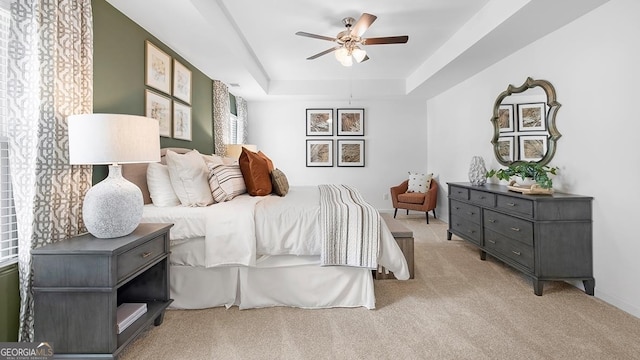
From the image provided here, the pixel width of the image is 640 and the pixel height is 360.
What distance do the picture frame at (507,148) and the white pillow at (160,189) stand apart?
12.3 feet

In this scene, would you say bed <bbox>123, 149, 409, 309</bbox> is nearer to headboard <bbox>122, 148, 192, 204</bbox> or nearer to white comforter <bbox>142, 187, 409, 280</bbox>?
white comforter <bbox>142, 187, 409, 280</bbox>

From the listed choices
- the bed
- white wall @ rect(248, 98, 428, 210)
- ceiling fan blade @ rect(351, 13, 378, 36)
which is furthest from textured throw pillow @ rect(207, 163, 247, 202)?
white wall @ rect(248, 98, 428, 210)

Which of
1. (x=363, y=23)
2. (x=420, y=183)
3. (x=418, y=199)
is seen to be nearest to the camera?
(x=363, y=23)

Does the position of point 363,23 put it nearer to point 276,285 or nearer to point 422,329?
point 276,285

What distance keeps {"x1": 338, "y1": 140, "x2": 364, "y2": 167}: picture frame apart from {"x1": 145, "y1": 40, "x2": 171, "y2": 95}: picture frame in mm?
3668

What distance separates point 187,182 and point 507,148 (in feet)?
12.0

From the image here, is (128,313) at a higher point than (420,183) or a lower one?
lower

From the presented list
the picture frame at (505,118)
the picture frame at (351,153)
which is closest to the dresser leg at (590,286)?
the picture frame at (505,118)

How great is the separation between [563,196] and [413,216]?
3409 mm

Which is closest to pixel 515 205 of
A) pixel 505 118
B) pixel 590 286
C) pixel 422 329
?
pixel 590 286

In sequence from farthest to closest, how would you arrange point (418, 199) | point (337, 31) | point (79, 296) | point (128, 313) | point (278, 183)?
point (418, 199), point (337, 31), point (278, 183), point (128, 313), point (79, 296)

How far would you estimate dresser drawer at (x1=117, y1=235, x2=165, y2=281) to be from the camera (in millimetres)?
1516

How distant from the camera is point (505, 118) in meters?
3.54

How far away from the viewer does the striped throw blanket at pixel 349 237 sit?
82.4 inches
